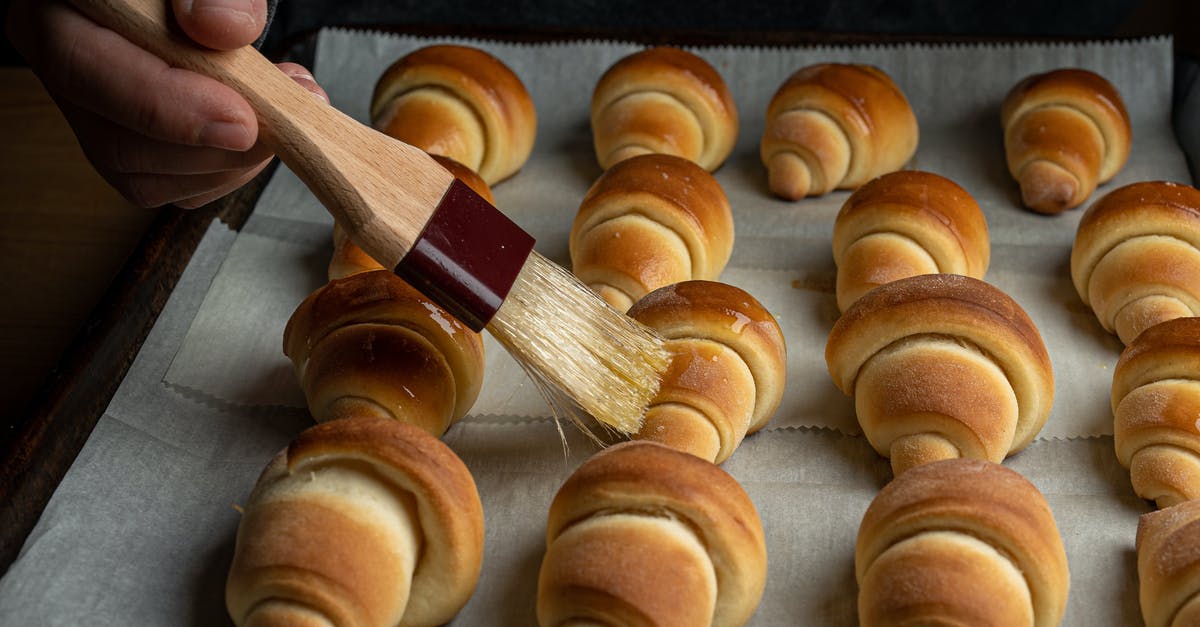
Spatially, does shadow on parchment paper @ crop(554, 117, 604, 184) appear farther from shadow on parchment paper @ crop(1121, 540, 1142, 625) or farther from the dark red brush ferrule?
shadow on parchment paper @ crop(1121, 540, 1142, 625)

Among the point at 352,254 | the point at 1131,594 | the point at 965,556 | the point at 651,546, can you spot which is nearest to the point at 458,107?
the point at 352,254

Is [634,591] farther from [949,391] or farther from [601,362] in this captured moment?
[949,391]

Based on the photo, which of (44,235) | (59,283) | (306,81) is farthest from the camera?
(44,235)

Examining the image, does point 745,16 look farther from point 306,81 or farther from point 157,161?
point 157,161

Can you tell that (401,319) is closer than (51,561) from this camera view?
No

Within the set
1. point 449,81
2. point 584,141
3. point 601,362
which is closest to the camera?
point 601,362

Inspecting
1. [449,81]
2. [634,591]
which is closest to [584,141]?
[449,81]

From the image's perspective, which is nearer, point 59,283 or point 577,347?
point 577,347
